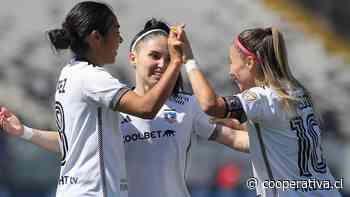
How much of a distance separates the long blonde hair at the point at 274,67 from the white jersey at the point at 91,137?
609mm

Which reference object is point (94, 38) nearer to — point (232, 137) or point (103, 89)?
point (103, 89)

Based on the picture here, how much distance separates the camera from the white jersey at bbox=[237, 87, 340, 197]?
4.68 metres

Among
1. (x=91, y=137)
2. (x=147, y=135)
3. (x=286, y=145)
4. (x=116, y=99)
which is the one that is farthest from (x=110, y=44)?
(x=286, y=145)

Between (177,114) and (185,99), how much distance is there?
4.6 inches

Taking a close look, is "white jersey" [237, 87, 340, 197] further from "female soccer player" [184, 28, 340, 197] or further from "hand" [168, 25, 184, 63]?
→ "hand" [168, 25, 184, 63]

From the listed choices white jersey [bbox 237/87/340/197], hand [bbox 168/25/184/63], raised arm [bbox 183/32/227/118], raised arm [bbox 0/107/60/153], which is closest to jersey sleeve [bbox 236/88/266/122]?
white jersey [bbox 237/87/340/197]

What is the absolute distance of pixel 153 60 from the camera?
16.8 ft

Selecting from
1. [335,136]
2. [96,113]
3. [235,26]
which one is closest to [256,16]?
[235,26]

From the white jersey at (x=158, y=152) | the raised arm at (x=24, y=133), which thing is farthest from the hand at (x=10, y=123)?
the white jersey at (x=158, y=152)

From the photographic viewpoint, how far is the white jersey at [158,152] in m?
5.05

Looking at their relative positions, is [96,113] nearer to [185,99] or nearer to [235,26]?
[185,99]

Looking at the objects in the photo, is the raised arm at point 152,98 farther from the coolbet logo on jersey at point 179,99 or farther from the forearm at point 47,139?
the forearm at point 47,139

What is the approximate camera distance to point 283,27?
385 inches

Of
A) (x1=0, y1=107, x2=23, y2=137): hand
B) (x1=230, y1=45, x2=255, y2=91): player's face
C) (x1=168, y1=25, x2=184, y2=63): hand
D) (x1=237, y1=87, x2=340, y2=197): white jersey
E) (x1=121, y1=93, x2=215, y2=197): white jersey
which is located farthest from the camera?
(x1=0, y1=107, x2=23, y2=137): hand
